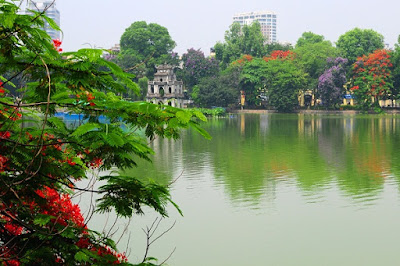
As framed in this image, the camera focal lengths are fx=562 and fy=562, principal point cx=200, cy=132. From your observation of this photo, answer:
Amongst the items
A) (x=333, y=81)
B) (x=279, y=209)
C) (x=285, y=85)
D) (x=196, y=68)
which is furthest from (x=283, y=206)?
(x=196, y=68)

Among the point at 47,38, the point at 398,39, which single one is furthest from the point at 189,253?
the point at 398,39

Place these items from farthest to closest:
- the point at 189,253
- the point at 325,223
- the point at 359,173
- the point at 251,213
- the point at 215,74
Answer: the point at 215,74
the point at 359,173
the point at 251,213
the point at 325,223
the point at 189,253

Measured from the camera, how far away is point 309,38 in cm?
8688

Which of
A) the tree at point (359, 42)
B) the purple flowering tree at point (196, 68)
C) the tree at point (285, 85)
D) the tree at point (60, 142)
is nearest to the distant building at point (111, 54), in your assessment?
the tree at point (60, 142)

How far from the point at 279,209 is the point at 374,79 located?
154ft

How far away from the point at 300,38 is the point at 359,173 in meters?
74.6

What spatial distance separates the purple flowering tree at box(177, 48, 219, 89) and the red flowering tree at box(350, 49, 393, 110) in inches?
696

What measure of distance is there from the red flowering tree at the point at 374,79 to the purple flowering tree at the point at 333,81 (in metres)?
1.44

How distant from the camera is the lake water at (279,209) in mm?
8727

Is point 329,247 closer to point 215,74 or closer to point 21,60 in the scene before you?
point 21,60

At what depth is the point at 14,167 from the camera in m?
3.78

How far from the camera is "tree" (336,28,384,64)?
67.6 meters

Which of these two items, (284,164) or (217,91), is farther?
(217,91)

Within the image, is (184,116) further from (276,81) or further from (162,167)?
(276,81)
